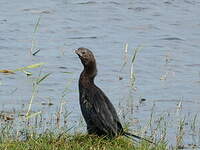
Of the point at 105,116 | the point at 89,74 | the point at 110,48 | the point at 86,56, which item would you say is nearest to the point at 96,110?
the point at 105,116

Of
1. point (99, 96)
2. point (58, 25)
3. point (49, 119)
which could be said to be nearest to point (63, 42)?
point (58, 25)

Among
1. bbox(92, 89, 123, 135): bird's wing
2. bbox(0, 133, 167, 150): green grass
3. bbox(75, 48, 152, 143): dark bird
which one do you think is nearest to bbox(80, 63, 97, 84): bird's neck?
bbox(75, 48, 152, 143): dark bird

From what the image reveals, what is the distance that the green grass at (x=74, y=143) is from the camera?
9.38 metres

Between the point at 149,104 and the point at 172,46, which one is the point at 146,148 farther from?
the point at 172,46

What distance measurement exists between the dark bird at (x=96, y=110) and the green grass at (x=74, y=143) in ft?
0.40

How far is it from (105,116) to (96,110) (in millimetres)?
131

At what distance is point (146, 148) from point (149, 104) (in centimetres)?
371

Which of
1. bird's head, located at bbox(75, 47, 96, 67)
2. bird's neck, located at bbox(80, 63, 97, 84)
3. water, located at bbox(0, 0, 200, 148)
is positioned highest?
bird's head, located at bbox(75, 47, 96, 67)

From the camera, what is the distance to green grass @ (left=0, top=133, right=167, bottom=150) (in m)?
9.38

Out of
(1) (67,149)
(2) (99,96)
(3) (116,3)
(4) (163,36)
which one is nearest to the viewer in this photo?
(1) (67,149)

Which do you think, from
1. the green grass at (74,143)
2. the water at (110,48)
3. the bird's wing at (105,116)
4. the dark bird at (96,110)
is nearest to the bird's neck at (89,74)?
the dark bird at (96,110)

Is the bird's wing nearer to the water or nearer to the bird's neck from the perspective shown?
the bird's neck

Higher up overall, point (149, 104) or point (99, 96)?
point (99, 96)

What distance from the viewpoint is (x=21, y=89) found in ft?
44.8
